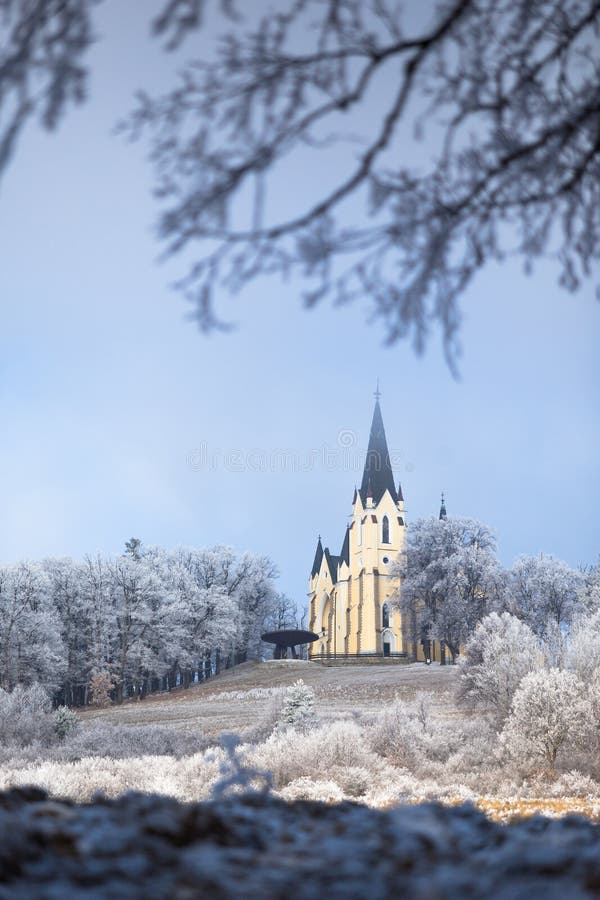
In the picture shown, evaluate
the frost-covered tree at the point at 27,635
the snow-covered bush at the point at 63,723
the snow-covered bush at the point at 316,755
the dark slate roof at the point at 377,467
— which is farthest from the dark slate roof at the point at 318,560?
the snow-covered bush at the point at 316,755

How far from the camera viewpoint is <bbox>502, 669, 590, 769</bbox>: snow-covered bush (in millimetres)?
14578

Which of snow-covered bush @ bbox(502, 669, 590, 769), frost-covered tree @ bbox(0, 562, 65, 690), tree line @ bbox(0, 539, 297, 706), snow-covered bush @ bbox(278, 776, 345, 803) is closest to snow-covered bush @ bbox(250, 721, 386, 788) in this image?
snow-covered bush @ bbox(278, 776, 345, 803)

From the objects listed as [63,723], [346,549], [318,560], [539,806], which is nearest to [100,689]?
[63,723]

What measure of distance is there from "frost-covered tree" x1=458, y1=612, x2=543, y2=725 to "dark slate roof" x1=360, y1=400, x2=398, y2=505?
5125cm

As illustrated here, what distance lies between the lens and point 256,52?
336 cm

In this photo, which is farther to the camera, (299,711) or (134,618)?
(134,618)

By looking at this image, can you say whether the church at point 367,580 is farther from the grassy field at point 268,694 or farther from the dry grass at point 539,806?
the dry grass at point 539,806

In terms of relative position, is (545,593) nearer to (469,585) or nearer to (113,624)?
(469,585)

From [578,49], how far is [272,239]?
183 cm

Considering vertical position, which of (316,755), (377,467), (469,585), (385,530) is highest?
(377,467)

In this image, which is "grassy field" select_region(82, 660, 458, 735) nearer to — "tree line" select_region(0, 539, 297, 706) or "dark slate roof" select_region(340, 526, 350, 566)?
"tree line" select_region(0, 539, 297, 706)

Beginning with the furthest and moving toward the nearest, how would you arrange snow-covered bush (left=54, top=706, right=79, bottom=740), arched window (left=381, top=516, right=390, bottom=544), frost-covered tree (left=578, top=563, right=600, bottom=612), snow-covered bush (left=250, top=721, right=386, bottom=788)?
arched window (left=381, top=516, right=390, bottom=544) < frost-covered tree (left=578, top=563, right=600, bottom=612) < snow-covered bush (left=54, top=706, right=79, bottom=740) < snow-covered bush (left=250, top=721, right=386, bottom=788)

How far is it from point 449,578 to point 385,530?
23.0m

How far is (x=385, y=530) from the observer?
72.6 metres
